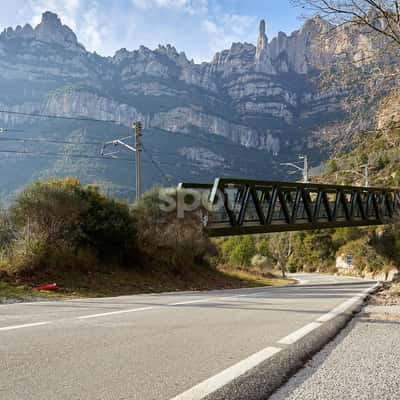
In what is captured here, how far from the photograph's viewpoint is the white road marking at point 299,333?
3.72m

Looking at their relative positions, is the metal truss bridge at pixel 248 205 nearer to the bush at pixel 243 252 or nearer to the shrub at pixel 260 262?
the shrub at pixel 260 262

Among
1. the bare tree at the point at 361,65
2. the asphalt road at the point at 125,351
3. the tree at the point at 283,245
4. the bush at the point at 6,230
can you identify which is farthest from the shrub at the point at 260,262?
the asphalt road at the point at 125,351

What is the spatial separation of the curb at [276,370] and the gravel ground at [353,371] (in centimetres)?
6

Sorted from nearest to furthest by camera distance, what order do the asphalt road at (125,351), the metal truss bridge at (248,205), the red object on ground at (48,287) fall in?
the asphalt road at (125,351), the red object on ground at (48,287), the metal truss bridge at (248,205)

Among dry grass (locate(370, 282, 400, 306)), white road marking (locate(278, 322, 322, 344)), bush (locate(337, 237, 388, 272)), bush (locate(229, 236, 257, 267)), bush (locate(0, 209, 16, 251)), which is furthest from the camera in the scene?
bush (locate(229, 236, 257, 267))

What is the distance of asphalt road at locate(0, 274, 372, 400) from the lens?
2.34 meters

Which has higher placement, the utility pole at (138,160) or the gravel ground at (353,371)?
the utility pole at (138,160)

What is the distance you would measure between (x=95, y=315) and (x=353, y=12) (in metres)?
6.71

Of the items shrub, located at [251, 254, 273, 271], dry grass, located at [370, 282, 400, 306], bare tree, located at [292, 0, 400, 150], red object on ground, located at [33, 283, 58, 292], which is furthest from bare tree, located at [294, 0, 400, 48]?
shrub, located at [251, 254, 273, 271]

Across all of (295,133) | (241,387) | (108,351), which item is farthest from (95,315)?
(295,133)

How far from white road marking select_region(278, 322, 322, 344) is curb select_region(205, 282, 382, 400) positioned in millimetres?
37

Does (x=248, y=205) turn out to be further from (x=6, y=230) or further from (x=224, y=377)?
(x=224, y=377)

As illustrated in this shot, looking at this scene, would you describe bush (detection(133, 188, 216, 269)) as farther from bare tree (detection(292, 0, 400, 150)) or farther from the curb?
the curb

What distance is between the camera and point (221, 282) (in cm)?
1889
